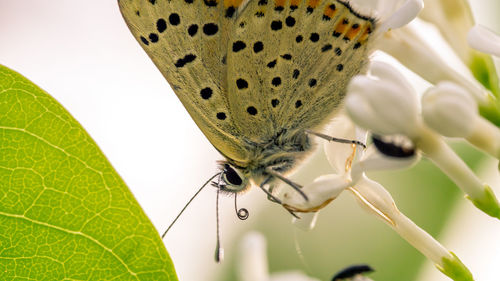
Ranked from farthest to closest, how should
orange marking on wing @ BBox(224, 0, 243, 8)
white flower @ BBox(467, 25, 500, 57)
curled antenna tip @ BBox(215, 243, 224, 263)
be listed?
1. curled antenna tip @ BBox(215, 243, 224, 263)
2. orange marking on wing @ BBox(224, 0, 243, 8)
3. white flower @ BBox(467, 25, 500, 57)

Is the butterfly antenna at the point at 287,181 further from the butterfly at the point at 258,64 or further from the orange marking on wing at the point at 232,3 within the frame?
the orange marking on wing at the point at 232,3

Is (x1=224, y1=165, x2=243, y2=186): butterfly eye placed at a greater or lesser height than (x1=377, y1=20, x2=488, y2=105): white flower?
lesser

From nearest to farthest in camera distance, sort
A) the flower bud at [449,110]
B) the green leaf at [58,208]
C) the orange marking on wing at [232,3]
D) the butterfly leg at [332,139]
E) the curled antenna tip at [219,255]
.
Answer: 1. the flower bud at [449,110]
2. the green leaf at [58,208]
3. the butterfly leg at [332,139]
4. the orange marking on wing at [232,3]
5. the curled antenna tip at [219,255]


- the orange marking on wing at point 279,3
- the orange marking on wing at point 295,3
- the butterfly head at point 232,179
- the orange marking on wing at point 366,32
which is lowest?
the butterfly head at point 232,179

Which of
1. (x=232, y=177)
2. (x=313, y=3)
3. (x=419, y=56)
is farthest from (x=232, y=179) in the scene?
(x=419, y=56)

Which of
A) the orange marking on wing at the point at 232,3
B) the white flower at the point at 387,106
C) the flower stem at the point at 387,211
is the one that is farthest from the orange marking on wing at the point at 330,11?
A: the flower stem at the point at 387,211

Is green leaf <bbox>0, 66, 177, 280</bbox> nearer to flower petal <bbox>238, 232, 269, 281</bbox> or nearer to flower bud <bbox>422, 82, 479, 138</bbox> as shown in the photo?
flower petal <bbox>238, 232, 269, 281</bbox>

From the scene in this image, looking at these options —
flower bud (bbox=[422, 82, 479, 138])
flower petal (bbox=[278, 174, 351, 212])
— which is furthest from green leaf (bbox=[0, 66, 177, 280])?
flower bud (bbox=[422, 82, 479, 138])
